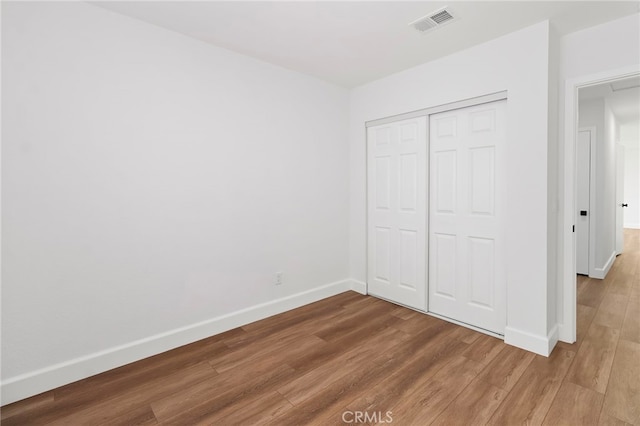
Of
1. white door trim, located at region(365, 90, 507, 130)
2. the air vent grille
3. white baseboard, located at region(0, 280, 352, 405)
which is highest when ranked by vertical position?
the air vent grille

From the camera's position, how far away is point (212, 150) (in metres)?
2.77

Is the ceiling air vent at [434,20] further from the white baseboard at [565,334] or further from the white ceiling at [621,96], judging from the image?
the white baseboard at [565,334]

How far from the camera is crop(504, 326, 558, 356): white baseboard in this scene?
2.39 meters

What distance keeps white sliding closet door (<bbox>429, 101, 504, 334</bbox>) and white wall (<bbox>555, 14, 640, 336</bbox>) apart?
17.9 inches

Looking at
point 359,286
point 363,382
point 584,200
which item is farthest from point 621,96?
point 363,382

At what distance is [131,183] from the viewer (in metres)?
2.35

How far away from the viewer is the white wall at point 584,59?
7.39 ft

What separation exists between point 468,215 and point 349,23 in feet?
6.72

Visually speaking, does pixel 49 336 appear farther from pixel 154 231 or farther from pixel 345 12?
pixel 345 12

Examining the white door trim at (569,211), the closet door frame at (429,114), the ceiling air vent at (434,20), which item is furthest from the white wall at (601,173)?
the ceiling air vent at (434,20)

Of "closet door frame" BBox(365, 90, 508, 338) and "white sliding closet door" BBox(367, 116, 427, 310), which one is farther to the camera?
"white sliding closet door" BBox(367, 116, 427, 310)

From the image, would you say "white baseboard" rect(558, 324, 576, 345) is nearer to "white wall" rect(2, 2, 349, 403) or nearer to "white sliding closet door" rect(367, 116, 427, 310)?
"white sliding closet door" rect(367, 116, 427, 310)

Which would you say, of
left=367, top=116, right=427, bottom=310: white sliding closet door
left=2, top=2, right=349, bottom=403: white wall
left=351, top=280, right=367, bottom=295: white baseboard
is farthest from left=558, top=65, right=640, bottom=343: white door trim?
left=2, top=2, right=349, bottom=403: white wall

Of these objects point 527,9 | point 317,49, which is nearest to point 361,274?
point 317,49
